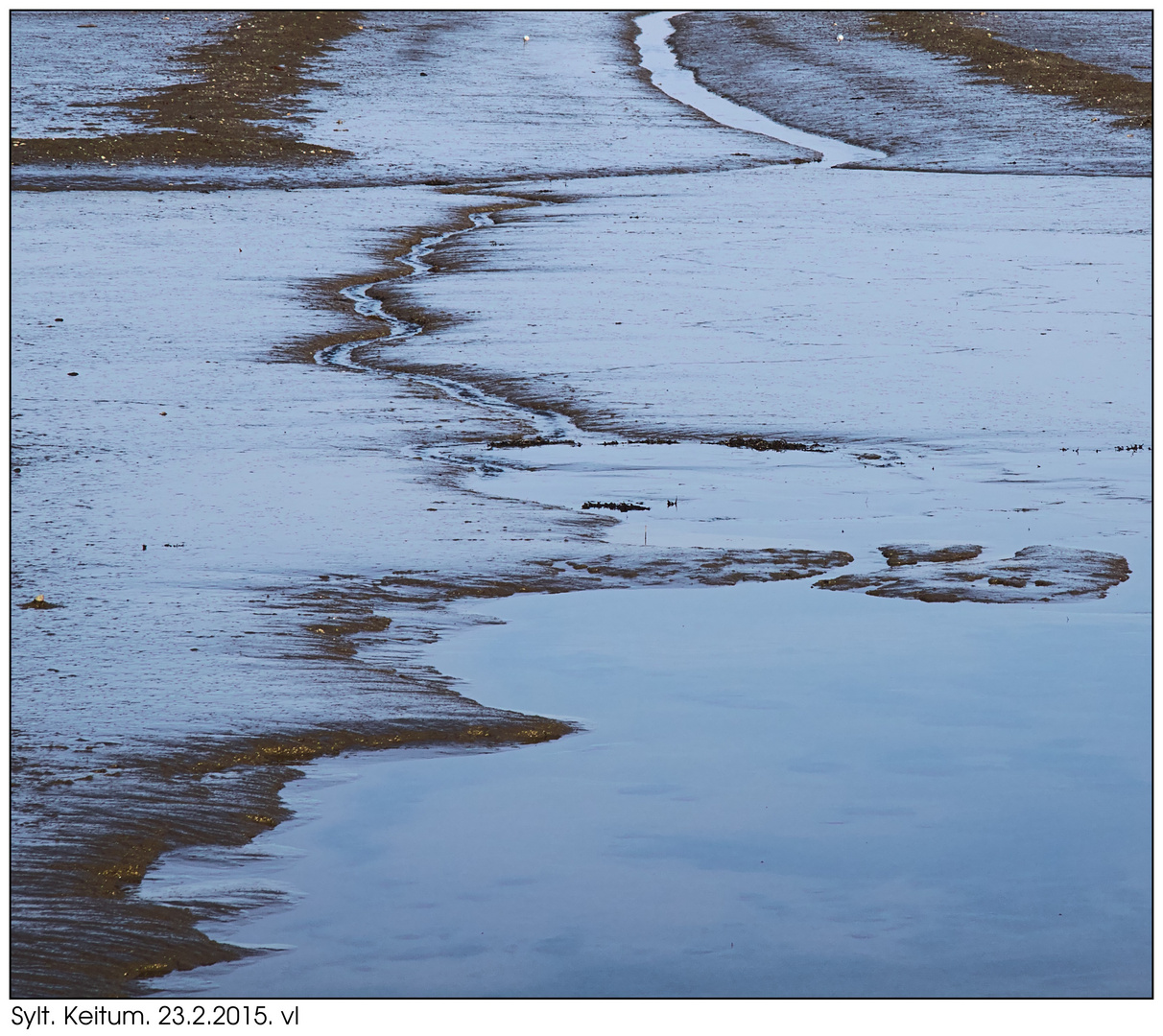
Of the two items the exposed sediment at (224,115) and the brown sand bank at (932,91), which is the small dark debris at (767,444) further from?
the brown sand bank at (932,91)

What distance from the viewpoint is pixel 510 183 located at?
19688 mm

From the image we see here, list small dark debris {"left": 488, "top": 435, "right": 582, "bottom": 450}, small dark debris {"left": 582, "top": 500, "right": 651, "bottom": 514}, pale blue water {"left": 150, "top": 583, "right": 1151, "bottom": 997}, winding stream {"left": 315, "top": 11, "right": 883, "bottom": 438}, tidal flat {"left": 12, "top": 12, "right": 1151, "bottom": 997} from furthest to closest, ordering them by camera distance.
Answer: winding stream {"left": 315, "top": 11, "right": 883, "bottom": 438}
small dark debris {"left": 488, "top": 435, "right": 582, "bottom": 450}
small dark debris {"left": 582, "top": 500, "right": 651, "bottom": 514}
tidal flat {"left": 12, "top": 12, "right": 1151, "bottom": 997}
pale blue water {"left": 150, "top": 583, "right": 1151, "bottom": 997}

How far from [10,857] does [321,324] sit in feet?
22.9

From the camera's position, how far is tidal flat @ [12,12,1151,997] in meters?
3.43

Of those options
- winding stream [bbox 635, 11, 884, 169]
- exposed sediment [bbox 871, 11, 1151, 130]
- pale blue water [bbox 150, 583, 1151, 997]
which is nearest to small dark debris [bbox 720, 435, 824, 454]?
pale blue water [bbox 150, 583, 1151, 997]

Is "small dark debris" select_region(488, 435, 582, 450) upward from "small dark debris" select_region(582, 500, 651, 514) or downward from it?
downward

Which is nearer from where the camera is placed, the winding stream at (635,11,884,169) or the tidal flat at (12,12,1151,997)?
the tidal flat at (12,12,1151,997)

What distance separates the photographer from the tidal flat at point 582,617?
11.3ft

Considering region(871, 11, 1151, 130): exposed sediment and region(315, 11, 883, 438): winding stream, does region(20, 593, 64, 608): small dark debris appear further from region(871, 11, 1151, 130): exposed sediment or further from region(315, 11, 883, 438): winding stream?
region(871, 11, 1151, 130): exposed sediment

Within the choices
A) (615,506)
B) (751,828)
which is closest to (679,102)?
(615,506)

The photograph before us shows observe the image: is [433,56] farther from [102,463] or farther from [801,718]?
[801,718]

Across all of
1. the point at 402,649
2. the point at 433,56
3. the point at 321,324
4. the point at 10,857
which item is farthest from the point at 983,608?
the point at 433,56

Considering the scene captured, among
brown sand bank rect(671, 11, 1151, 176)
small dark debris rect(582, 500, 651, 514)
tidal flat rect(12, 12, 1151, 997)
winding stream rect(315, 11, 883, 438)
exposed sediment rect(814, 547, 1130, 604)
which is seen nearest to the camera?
tidal flat rect(12, 12, 1151, 997)

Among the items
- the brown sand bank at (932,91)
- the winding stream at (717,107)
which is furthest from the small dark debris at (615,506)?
the winding stream at (717,107)
